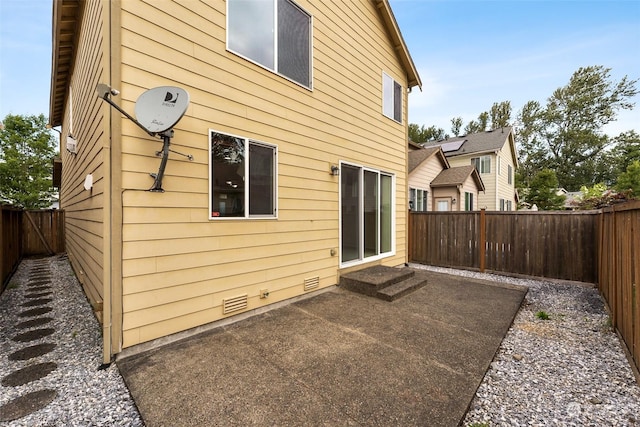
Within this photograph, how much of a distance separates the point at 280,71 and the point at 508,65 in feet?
69.4

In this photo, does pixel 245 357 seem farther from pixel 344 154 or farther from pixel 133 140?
pixel 344 154

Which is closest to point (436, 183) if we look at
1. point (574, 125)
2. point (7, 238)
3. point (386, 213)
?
point (386, 213)

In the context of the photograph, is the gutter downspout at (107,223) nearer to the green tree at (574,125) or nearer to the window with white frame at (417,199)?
the window with white frame at (417,199)

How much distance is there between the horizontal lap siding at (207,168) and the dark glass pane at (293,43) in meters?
0.20

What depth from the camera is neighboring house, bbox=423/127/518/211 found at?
16.1m

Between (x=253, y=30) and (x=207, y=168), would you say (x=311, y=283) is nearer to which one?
(x=207, y=168)

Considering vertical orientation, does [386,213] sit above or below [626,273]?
above

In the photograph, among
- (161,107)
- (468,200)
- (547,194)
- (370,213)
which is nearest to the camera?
(161,107)

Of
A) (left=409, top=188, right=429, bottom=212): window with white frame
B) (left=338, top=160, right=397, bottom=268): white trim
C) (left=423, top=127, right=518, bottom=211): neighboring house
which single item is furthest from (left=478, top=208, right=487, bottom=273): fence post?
(left=423, top=127, right=518, bottom=211): neighboring house

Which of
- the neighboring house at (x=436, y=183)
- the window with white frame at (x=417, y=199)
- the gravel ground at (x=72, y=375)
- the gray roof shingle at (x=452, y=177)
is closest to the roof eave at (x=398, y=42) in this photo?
the neighboring house at (x=436, y=183)

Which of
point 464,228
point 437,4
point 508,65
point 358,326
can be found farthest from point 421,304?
point 508,65

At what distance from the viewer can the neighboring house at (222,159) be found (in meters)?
2.62

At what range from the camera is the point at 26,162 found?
16781mm

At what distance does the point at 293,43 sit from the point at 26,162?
22.2 metres
